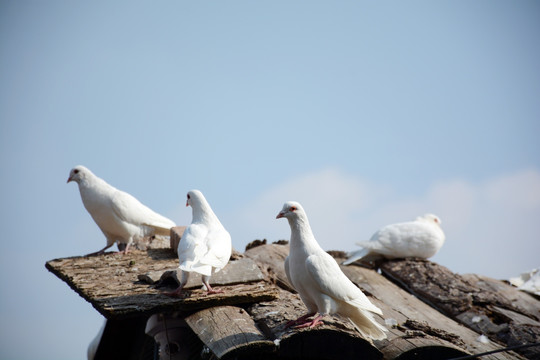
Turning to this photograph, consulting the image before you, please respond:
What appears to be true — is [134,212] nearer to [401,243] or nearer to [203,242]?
[203,242]

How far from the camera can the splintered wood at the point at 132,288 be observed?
4.80 metres

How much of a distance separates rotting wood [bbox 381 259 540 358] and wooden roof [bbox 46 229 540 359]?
0.01 metres

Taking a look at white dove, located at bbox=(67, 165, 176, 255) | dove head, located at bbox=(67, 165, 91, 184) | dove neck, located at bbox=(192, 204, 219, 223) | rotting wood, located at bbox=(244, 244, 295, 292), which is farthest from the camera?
dove head, located at bbox=(67, 165, 91, 184)

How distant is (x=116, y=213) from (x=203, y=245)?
303cm

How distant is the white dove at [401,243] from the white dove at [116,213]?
309 cm

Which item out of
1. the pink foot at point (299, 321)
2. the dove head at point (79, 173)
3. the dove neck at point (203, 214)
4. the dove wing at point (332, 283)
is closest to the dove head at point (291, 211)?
the dove wing at point (332, 283)

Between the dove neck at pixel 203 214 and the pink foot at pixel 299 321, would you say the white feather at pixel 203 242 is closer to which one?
the dove neck at pixel 203 214

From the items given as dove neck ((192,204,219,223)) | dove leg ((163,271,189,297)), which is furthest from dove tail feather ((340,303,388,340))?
dove neck ((192,204,219,223))

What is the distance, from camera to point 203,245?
5.25 metres

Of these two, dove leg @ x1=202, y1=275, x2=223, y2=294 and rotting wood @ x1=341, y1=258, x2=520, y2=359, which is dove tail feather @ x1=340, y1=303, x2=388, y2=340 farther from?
dove leg @ x1=202, y1=275, x2=223, y2=294

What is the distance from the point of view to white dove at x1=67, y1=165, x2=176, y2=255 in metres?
7.80

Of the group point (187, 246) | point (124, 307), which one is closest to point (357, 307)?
point (187, 246)

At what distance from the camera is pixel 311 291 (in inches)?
181

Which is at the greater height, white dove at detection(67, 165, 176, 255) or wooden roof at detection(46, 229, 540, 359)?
white dove at detection(67, 165, 176, 255)
